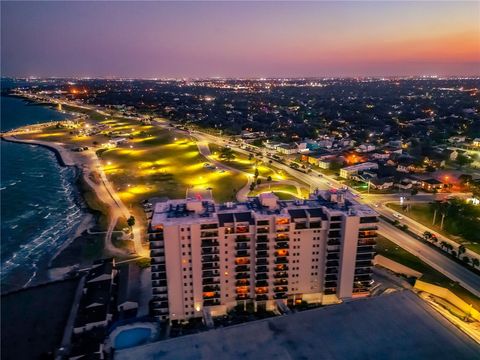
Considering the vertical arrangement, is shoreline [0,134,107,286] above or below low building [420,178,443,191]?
below

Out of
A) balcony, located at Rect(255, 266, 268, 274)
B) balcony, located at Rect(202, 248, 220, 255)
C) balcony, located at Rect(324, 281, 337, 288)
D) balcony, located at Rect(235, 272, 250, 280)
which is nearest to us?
balcony, located at Rect(202, 248, 220, 255)

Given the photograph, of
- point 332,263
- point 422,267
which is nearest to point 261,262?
point 332,263

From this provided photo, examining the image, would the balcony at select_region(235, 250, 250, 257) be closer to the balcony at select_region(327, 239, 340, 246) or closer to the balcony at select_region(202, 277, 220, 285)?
the balcony at select_region(202, 277, 220, 285)

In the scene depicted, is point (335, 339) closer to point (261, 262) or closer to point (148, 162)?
point (261, 262)

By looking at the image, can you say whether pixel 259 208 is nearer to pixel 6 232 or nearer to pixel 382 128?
pixel 6 232

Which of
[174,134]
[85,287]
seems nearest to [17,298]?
[85,287]

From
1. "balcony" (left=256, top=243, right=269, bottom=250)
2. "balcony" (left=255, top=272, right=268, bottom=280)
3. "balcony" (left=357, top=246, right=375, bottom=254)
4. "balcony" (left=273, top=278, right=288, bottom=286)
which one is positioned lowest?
"balcony" (left=273, top=278, right=288, bottom=286)

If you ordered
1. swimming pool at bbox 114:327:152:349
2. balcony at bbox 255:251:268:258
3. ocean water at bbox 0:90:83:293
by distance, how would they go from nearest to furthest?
swimming pool at bbox 114:327:152:349 < balcony at bbox 255:251:268:258 < ocean water at bbox 0:90:83:293

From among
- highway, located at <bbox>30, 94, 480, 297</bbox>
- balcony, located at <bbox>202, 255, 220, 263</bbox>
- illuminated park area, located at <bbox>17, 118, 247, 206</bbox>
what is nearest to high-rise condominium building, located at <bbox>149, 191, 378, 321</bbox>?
balcony, located at <bbox>202, 255, 220, 263</bbox>
